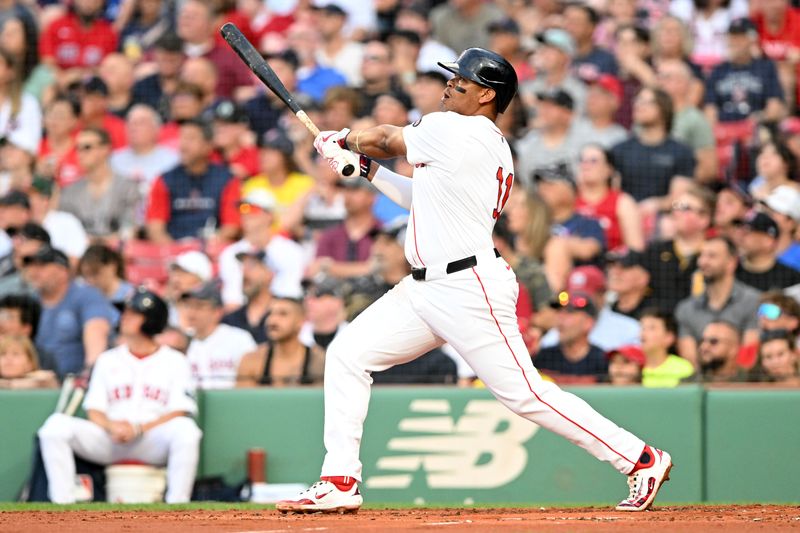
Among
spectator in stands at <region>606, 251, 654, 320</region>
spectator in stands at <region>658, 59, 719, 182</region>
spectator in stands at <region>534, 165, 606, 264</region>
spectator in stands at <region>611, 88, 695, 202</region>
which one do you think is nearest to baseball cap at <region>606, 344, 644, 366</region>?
spectator in stands at <region>606, 251, 654, 320</region>

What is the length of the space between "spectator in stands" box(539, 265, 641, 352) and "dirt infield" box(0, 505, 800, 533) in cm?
268

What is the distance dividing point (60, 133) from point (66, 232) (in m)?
1.44

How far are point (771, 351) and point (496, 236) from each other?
6.94 ft

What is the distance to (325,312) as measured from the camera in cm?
1016

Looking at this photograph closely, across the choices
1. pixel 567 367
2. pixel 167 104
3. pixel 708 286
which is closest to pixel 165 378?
pixel 567 367

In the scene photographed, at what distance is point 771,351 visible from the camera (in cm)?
940

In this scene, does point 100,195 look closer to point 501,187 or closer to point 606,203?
point 606,203

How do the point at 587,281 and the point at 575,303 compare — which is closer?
the point at 575,303

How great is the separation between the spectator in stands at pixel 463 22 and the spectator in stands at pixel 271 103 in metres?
1.44

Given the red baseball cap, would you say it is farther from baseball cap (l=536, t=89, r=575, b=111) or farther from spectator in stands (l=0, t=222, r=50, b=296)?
spectator in stands (l=0, t=222, r=50, b=296)

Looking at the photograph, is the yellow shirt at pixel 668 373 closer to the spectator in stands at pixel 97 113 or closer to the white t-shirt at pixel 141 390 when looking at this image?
the white t-shirt at pixel 141 390

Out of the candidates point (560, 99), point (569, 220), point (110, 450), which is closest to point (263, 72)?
point (110, 450)

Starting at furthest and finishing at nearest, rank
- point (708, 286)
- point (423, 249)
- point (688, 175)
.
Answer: point (688, 175) < point (708, 286) < point (423, 249)

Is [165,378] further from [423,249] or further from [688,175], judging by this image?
[688,175]
